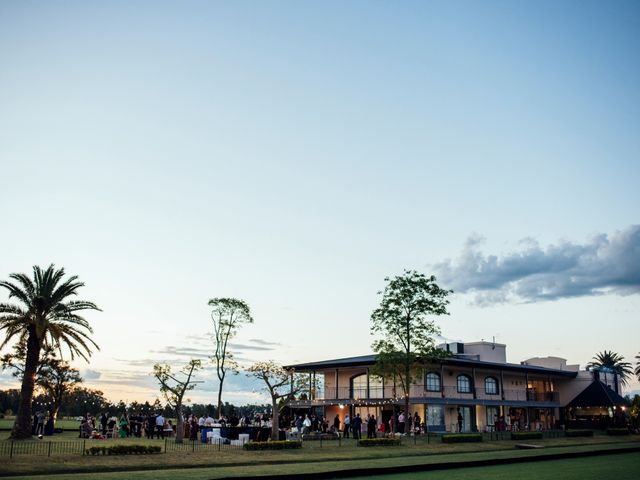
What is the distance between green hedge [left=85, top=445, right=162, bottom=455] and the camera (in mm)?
23328

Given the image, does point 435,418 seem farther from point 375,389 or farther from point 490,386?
point 490,386

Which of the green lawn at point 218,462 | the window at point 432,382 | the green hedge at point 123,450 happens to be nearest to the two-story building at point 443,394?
the window at point 432,382

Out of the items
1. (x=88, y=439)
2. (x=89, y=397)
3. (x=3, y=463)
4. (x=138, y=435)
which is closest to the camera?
(x=3, y=463)

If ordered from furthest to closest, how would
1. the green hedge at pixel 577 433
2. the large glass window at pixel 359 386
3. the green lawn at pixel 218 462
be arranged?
1. the large glass window at pixel 359 386
2. the green hedge at pixel 577 433
3. the green lawn at pixel 218 462

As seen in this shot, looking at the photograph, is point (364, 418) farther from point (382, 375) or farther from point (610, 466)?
point (610, 466)

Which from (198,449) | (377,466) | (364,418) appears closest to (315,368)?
(364,418)

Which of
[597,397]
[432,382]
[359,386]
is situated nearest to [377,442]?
[432,382]

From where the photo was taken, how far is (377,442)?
110ft

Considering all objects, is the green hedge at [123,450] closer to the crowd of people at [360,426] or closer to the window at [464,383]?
the crowd of people at [360,426]

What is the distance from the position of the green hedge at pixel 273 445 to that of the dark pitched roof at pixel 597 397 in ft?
142

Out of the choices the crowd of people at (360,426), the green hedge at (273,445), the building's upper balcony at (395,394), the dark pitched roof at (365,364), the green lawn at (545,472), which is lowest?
the green lawn at (545,472)

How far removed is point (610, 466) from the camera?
22641 millimetres

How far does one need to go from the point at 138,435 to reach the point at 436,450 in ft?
63.5

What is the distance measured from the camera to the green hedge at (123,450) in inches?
918
